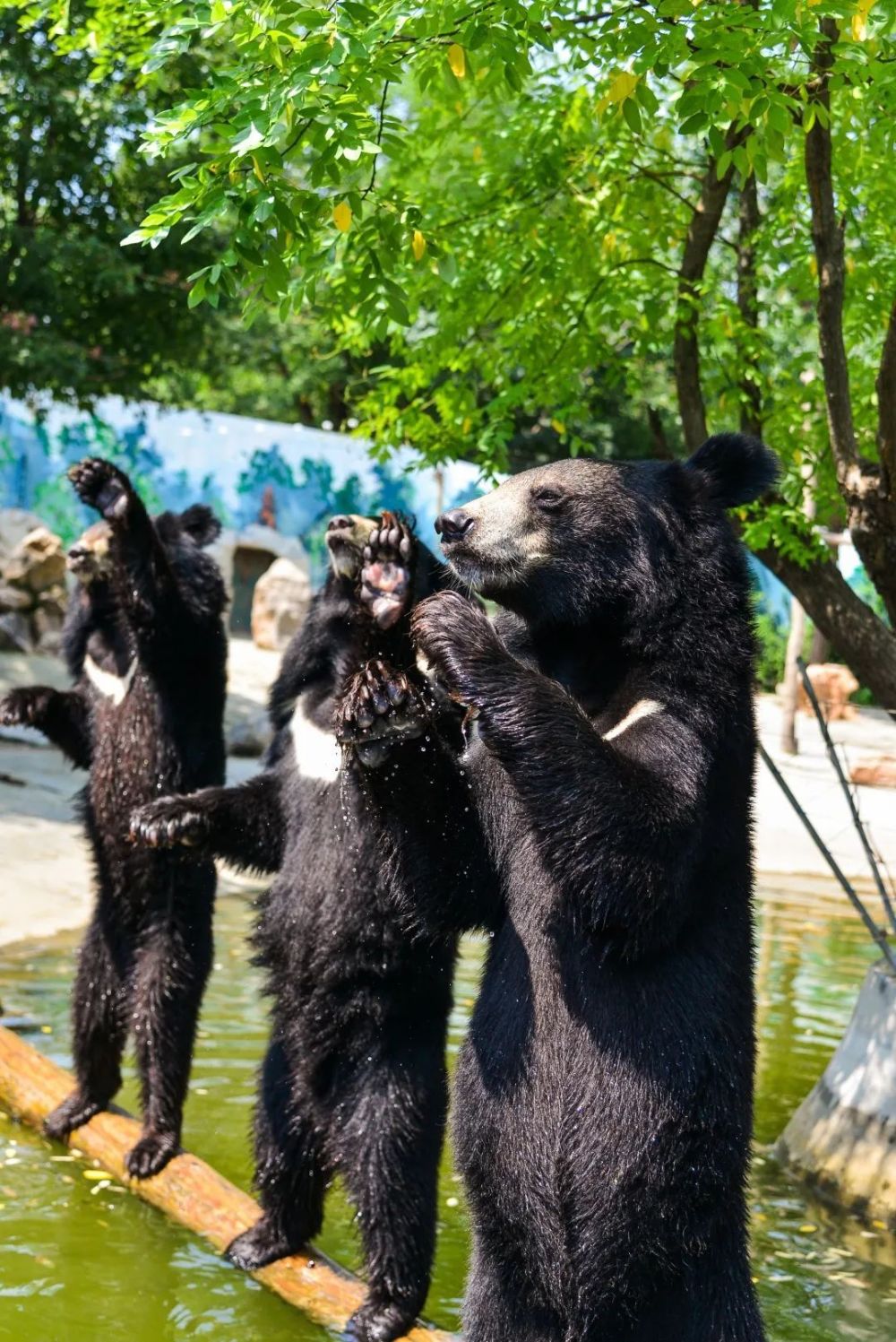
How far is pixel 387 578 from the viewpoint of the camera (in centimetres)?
368

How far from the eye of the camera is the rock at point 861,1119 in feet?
19.4

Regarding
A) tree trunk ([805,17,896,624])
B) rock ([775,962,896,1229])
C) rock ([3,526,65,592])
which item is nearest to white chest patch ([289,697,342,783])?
tree trunk ([805,17,896,624])

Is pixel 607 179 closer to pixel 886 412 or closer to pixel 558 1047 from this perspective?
pixel 886 412

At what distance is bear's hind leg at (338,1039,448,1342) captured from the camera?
434 cm

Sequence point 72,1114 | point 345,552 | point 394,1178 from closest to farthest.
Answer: point 394,1178 < point 345,552 < point 72,1114

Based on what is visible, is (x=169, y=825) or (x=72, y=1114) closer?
(x=169, y=825)

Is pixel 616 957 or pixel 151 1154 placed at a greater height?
pixel 616 957

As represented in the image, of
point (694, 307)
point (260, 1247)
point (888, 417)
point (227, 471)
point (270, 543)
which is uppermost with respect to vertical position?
point (227, 471)

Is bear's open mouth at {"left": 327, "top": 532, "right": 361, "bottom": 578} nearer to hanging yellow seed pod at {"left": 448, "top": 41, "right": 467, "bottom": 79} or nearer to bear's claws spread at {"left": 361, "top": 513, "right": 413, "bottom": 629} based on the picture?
bear's claws spread at {"left": 361, "top": 513, "right": 413, "bottom": 629}

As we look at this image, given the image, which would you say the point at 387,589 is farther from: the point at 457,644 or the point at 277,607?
the point at 277,607

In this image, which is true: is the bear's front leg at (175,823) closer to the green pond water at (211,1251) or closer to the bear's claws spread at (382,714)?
the green pond water at (211,1251)

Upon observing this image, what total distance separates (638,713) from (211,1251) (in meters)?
2.94

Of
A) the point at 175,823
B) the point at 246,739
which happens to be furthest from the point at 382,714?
the point at 246,739

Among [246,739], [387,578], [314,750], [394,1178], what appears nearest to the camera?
[387,578]
